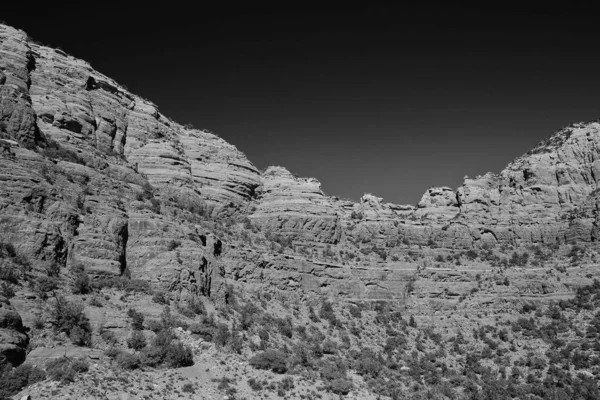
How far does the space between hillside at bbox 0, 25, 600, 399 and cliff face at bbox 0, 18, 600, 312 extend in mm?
196

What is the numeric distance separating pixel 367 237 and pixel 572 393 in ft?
95.2

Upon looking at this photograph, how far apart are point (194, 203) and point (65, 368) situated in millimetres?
29112

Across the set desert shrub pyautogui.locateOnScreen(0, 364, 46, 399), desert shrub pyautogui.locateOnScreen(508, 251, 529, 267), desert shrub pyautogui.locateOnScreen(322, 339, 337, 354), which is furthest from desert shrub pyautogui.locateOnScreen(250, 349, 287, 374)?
desert shrub pyautogui.locateOnScreen(508, 251, 529, 267)

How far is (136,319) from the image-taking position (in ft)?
99.9

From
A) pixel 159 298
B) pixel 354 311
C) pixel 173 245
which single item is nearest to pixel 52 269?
pixel 159 298

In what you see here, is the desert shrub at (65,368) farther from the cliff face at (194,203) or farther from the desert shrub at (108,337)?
the cliff face at (194,203)

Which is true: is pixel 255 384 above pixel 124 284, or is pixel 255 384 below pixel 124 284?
below

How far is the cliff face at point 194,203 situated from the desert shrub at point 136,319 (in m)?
3.91

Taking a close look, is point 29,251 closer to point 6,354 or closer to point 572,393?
point 6,354

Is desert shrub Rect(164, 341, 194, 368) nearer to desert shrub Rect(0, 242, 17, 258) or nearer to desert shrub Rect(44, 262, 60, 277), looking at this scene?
desert shrub Rect(44, 262, 60, 277)

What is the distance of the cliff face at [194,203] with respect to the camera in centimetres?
3478

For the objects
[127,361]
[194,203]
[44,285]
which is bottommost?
[127,361]

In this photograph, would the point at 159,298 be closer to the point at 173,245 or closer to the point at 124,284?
the point at 124,284

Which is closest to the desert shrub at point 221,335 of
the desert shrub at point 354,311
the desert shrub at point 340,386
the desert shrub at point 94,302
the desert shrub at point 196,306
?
the desert shrub at point 196,306
